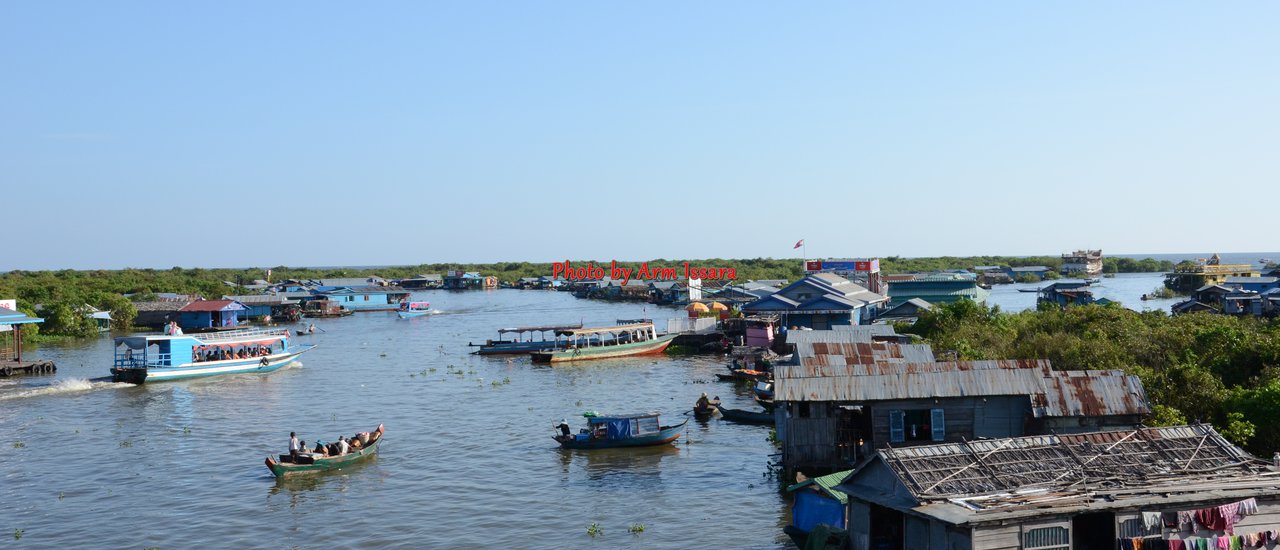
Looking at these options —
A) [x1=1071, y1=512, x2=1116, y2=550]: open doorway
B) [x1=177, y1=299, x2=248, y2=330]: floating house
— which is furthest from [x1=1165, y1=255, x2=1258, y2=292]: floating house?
[x1=1071, y1=512, x2=1116, y2=550]: open doorway

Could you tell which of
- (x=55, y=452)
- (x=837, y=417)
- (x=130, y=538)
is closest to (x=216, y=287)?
(x=55, y=452)

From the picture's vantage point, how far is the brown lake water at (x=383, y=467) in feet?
76.6

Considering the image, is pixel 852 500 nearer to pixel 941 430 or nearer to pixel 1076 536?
pixel 1076 536

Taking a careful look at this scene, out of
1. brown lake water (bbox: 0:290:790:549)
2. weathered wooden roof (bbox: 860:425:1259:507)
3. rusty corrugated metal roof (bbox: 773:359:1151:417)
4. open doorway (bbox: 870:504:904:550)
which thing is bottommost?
brown lake water (bbox: 0:290:790:549)

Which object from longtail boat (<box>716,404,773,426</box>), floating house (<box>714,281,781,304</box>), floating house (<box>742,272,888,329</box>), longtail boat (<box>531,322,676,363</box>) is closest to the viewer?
longtail boat (<box>716,404,773,426</box>)

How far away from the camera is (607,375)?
51719 mm

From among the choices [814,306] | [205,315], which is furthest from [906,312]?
[205,315]

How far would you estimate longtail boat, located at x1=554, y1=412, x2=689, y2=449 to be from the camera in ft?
102

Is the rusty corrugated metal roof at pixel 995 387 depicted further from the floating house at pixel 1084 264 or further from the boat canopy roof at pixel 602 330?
the floating house at pixel 1084 264

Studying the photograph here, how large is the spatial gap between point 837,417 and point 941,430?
2.43 m

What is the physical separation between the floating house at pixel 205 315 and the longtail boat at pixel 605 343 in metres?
31.1

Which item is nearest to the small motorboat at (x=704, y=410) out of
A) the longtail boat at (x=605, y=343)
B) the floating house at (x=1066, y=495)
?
the floating house at (x=1066, y=495)

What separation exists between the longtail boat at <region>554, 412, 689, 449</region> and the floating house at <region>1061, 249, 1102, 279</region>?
139m

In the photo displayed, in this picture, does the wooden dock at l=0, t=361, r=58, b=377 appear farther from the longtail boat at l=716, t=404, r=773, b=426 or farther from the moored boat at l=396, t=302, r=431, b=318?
the moored boat at l=396, t=302, r=431, b=318
